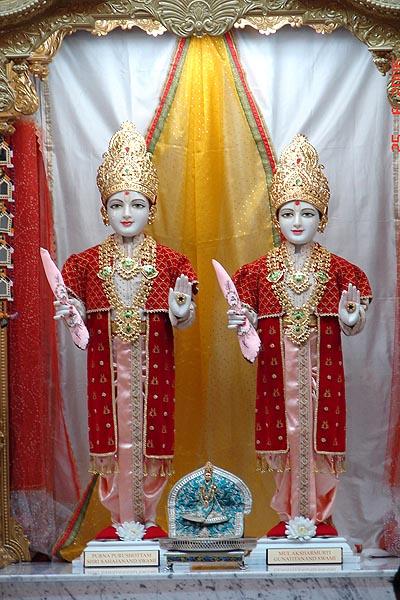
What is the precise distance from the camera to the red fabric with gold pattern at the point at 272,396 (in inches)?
267

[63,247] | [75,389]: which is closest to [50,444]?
[75,389]

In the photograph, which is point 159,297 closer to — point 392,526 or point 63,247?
point 63,247

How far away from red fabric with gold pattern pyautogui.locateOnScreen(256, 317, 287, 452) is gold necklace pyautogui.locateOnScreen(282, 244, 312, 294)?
0.52ft

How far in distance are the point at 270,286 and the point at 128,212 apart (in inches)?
27.0

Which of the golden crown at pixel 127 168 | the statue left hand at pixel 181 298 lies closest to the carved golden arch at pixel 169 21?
the golden crown at pixel 127 168

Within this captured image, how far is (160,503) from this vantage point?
24.5ft

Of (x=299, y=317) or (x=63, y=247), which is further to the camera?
(x=63, y=247)

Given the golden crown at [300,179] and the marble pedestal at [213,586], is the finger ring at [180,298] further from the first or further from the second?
the marble pedestal at [213,586]

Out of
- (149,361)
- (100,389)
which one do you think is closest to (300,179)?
(149,361)

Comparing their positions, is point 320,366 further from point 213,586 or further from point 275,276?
point 213,586

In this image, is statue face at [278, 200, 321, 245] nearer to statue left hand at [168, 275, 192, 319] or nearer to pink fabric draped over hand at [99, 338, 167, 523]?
statue left hand at [168, 275, 192, 319]

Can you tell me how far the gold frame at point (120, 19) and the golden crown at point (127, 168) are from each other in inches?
17.8

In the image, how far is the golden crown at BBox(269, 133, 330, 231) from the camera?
6801 millimetres

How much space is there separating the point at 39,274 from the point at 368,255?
1.57 metres
